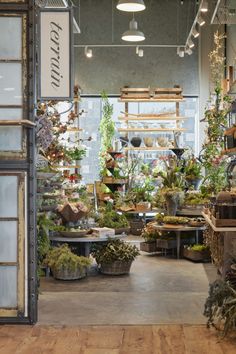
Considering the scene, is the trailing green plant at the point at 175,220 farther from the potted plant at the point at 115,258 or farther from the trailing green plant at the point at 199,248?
the potted plant at the point at 115,258

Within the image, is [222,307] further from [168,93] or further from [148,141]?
[168,93]

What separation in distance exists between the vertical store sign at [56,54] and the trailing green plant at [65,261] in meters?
2.54

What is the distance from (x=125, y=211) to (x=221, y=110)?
8.76ft

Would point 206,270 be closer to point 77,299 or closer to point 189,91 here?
point 77,299

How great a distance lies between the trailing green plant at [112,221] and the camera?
8.16 metres

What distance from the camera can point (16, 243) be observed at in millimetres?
5113

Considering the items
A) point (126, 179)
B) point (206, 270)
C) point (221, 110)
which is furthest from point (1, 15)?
point (126, 179)

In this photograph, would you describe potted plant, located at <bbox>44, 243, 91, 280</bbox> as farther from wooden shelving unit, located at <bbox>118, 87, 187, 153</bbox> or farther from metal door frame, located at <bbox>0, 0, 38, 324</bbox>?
wooden shelving unit, located at <bbox>118, 87, 187, 153</bbox>

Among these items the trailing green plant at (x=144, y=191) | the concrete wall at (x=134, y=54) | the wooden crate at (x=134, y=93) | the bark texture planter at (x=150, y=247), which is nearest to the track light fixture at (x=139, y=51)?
the wooden crate at (x=134, y=93)

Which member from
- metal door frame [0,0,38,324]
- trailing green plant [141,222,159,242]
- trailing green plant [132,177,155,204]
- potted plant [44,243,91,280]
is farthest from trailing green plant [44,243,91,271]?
trailing green plant [132,177,155,204]

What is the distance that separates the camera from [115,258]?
24.9 feet

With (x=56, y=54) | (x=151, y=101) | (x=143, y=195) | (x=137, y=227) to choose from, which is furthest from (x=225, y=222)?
(x=151, y=101)

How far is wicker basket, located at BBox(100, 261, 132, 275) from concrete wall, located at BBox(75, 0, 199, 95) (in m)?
8.03

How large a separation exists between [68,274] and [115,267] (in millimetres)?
680
